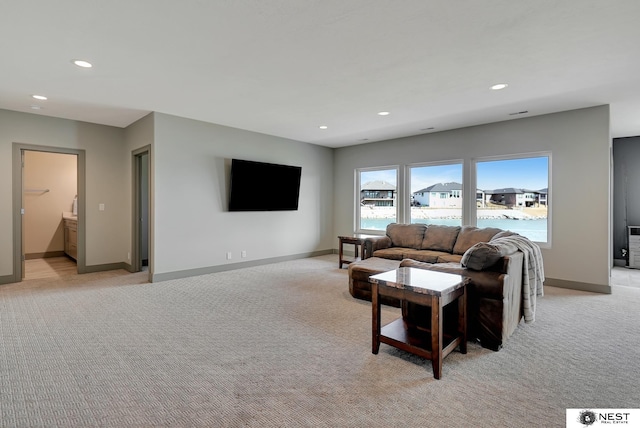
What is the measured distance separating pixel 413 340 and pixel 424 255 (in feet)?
8.46

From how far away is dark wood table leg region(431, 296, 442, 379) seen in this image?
229 cm

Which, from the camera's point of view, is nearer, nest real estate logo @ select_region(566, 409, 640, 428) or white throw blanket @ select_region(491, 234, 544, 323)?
nest real estate logo @ select_region(566, 409, 640, 428)

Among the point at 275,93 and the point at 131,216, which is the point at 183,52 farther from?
the point at 131,216

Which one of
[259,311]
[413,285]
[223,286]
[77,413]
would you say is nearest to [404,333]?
[413,285]

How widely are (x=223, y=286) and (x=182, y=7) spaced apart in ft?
12.1

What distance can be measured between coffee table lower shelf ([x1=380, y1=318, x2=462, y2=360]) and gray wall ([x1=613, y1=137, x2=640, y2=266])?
6.58m

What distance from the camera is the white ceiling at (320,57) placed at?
2.35m

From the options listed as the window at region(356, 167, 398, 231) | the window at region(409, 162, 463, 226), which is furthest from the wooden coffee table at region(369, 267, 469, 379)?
the window at region(356, 167, 398, 231)

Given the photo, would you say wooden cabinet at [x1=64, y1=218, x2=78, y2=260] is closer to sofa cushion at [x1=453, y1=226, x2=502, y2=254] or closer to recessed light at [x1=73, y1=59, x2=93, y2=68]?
recessed light at [x1=73, y1=59, x2=93, y2=68]

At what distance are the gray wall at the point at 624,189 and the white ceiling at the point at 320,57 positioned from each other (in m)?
2.10

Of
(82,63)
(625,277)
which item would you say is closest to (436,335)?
(82,63)

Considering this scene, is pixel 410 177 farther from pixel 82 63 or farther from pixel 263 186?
pixel 82 63

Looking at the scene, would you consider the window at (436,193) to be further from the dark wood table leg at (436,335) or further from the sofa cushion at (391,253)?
the dark wood table leg at (436,335)

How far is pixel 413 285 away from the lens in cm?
243
